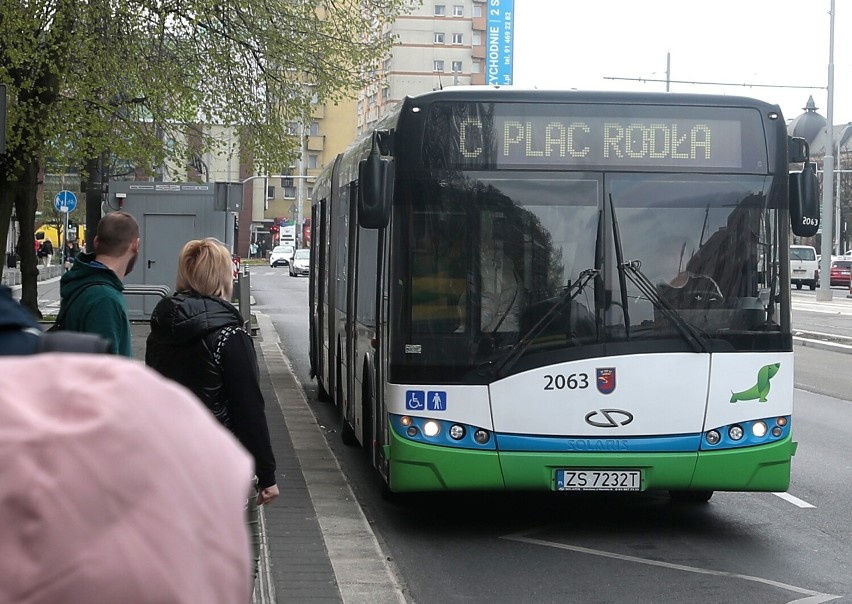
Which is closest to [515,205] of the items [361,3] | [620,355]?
[620,355]

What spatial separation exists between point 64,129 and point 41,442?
18782 mm

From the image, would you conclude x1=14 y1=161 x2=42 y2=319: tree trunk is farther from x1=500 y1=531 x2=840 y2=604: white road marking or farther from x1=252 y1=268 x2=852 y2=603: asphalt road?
x1=500 y1=531 x2=840 y2=604: white road marking

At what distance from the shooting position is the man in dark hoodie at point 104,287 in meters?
4.78

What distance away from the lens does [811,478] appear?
417 inches

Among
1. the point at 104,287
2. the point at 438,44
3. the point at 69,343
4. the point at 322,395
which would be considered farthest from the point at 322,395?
the point at 438,44

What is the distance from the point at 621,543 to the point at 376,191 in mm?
2513

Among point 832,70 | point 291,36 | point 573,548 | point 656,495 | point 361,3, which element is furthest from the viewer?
point 832,70

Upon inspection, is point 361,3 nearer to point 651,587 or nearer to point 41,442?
point 651,587

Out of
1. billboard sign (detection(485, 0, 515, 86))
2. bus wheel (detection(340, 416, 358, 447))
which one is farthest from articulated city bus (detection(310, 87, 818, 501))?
billboard sign (detection(485, 0, 515, 86))

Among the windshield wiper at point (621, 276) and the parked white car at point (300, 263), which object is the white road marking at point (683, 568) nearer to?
the windshield wiper at point (621, 276)

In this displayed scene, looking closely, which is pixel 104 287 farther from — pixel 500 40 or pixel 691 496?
pixel 500 40

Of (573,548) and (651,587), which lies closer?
(651,587)

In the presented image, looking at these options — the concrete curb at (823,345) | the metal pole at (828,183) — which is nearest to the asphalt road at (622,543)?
the concrete curb at (823,345)

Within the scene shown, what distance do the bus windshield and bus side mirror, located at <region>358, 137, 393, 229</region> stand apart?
0.29 m
